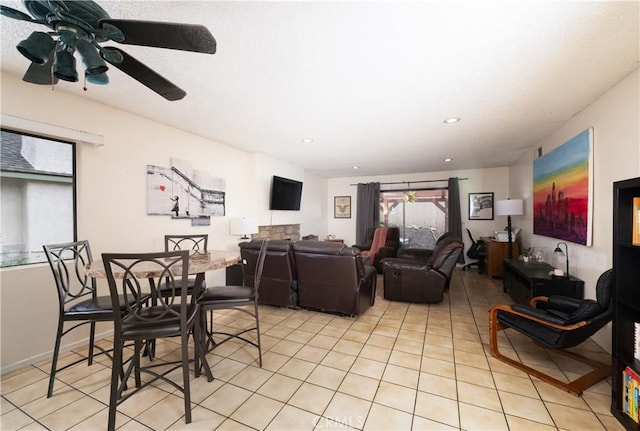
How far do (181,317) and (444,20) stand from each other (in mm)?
2453

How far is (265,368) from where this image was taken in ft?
7.07

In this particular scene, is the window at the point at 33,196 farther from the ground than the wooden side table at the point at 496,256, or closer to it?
farther from the ground

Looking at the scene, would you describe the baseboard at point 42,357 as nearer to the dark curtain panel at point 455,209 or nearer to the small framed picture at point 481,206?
the dark curtain panel at point 455,209

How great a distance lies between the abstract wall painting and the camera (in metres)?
3.17

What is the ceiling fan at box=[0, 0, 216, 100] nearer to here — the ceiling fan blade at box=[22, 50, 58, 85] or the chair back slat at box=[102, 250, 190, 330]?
the ceiling fan blade at box=[22, 50, 58, 85]

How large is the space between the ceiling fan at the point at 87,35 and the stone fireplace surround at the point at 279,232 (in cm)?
371

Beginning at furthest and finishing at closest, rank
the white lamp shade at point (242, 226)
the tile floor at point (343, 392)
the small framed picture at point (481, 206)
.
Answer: the small framed picture at point (481, 206)
the white lamp shade at point (242, 226)
the tile floor at point (343, 392)

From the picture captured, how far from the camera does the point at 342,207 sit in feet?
25.2

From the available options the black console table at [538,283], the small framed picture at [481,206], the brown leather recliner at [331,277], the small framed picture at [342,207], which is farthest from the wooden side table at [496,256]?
the small framed picture at [342,207]

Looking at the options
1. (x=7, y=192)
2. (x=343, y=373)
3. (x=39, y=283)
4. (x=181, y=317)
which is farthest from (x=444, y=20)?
(x=39, y=283)

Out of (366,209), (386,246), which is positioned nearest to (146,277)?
(386,246)

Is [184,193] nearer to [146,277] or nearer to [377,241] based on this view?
[146,277]

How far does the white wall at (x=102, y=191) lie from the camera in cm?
216

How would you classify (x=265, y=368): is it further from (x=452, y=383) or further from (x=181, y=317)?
(x=452, y=383)
